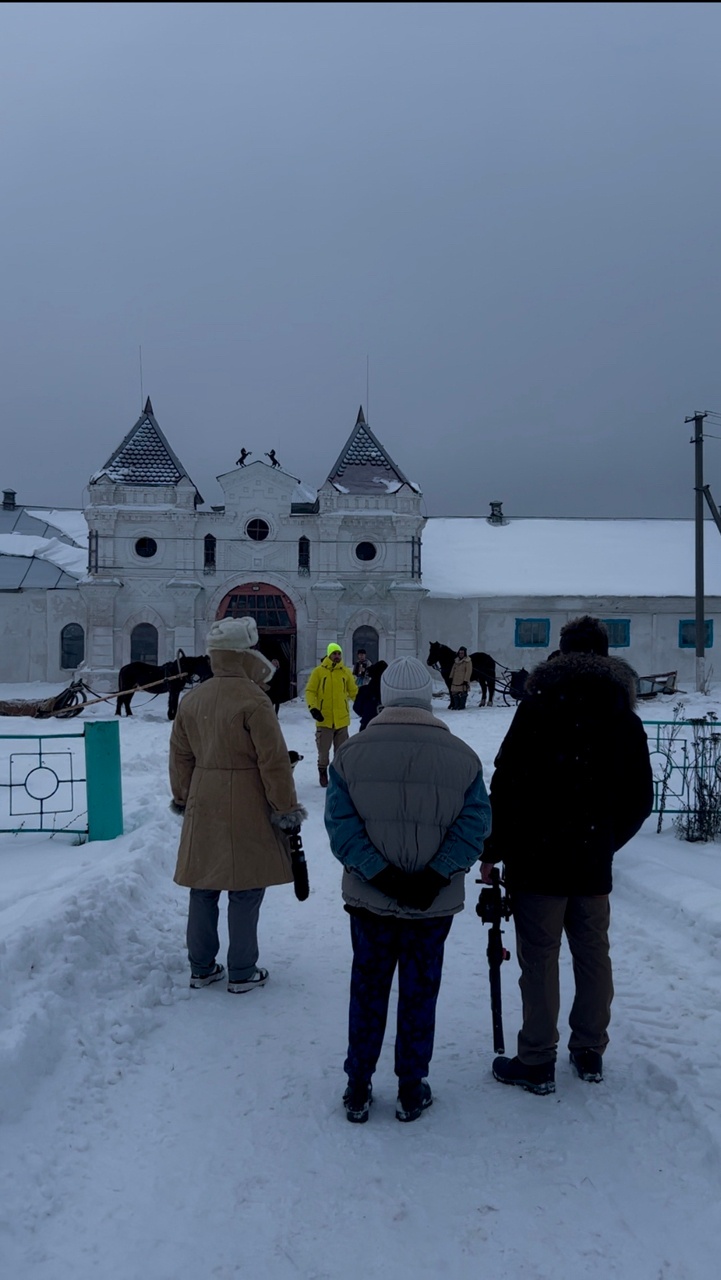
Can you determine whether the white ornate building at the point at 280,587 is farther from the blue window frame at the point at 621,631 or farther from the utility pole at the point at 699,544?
Answer: the utility pole at the point at 699,544

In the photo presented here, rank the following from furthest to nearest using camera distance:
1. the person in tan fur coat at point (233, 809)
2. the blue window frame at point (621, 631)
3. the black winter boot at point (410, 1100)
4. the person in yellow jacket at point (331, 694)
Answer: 1. the blue window frame at point (621, 631)
2. the person in yellow jacket at point (331, 694)
3. the person in tan fur coat at point (233, 809)
4. the black winter boot at point (410, 1100)

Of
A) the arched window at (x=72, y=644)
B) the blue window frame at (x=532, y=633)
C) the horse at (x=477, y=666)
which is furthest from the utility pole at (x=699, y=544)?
the arched window at (x=72, y=644)

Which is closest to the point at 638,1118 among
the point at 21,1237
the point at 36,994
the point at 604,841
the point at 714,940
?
the point at 604,841

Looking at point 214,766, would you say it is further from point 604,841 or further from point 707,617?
point 707,617

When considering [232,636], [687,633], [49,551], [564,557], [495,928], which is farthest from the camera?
[564,557]

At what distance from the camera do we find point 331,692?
9.77 m

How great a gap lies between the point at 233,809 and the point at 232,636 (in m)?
0.91

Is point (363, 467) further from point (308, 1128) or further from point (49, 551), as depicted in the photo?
point (308, 1128)

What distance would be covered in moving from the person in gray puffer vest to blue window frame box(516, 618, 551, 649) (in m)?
23.9

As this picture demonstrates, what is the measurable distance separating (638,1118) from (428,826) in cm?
143

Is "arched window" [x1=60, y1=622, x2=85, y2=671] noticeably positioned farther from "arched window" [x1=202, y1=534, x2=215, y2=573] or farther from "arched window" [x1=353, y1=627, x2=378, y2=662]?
"arched window" [x1=353, y1=627, x2=378, y2=662]

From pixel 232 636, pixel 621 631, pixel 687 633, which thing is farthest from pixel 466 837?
pixel 687 633

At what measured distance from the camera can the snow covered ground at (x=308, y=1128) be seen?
2586 millimetres

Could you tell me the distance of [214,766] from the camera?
4.30m
